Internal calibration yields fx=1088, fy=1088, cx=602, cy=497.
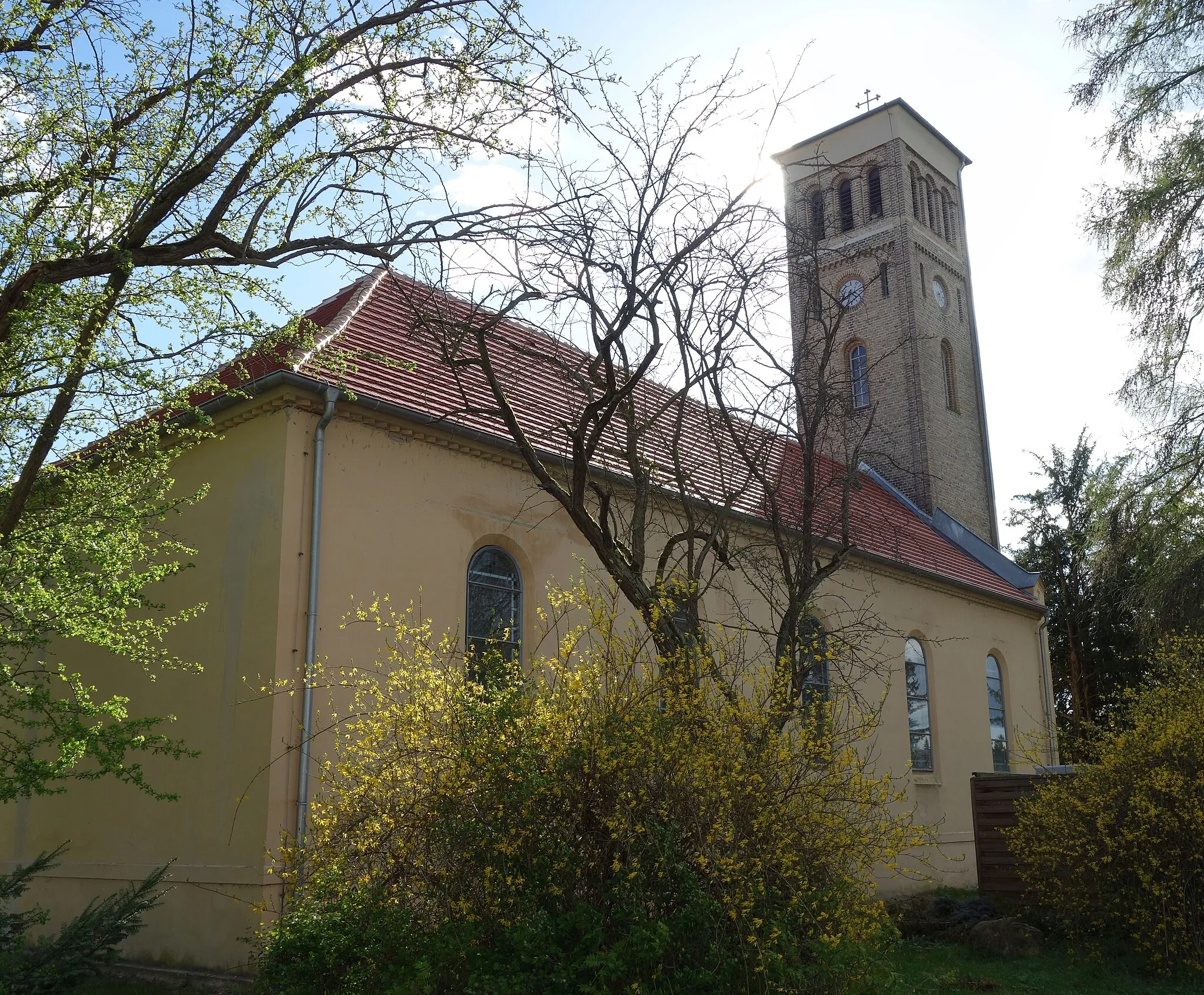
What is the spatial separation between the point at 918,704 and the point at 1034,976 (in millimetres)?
11032

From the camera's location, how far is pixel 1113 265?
16.0 m

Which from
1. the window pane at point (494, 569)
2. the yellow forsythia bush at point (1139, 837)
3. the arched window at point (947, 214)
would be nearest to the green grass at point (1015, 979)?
the yellow forsythia bush at point (1139, 837)

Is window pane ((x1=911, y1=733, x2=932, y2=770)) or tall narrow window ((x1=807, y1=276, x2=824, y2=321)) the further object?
window pane ((x1=911, y1=733, x2=932, y2=770))

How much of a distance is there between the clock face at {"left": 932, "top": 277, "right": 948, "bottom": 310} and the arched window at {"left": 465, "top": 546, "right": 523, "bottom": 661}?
1954 centimetres

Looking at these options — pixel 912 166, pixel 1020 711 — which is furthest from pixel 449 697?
pixel 912 166

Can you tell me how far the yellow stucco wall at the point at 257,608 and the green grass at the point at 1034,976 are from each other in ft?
11.3

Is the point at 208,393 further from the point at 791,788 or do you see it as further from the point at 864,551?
the point at 864,551

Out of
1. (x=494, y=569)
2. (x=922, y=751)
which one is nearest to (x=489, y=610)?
(x=494, y=569)

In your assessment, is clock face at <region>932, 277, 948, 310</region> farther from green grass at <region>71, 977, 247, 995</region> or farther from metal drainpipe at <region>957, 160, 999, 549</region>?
green grass at <region>71, 977, 247, 995</region>

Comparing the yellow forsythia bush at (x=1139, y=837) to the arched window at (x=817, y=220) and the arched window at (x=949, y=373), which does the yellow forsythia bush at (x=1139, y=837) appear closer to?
the arched window at (x=817, y=220)

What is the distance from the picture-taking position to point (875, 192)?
97.1 ft

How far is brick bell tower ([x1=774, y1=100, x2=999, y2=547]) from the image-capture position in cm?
2748

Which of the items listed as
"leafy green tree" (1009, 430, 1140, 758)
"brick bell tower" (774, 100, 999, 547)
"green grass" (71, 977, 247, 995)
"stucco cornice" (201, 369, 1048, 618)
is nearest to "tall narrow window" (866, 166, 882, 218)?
"brick bell tower" (774, 100, 999, 547)

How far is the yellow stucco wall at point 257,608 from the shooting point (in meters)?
10.5
